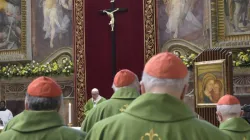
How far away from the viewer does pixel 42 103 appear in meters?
3.41

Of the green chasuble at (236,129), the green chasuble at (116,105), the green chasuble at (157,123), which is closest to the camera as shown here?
the green chasuble at (157,123)

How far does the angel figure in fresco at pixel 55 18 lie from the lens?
14664 mm

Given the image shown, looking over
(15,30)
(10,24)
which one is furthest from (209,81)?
(10,24)

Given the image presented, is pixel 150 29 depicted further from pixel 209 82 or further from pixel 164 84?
pixel 164 84

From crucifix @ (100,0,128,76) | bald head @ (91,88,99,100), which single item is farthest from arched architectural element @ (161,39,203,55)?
bald head @ (91,88,99,100)

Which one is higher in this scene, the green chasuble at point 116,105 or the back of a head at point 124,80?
the back of a head at point 124,80

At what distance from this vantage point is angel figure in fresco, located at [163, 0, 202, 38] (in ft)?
41.0

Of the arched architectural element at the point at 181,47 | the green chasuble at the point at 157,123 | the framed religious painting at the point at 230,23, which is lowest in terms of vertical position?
the green chasuble at the point at 157,123

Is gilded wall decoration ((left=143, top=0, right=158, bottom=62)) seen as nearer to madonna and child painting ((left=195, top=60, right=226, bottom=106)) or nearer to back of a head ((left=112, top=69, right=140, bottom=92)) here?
madonna and child painting ((left=195, top=60, right=226, bottom=106))

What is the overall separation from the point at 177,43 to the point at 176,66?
33.4 feet

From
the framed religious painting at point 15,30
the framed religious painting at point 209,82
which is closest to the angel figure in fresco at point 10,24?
the framed religious painting at point 15,30

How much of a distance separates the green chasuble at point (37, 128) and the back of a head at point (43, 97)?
0.05 meters

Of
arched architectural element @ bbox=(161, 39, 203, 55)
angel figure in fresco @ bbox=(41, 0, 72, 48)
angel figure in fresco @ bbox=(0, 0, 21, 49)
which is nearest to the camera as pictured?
arched architectural element @ bbox=(161, 39, 203, 55)

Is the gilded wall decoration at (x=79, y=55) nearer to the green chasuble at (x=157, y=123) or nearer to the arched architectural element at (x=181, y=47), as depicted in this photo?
the arched architectural element at (x=181, y=47)
